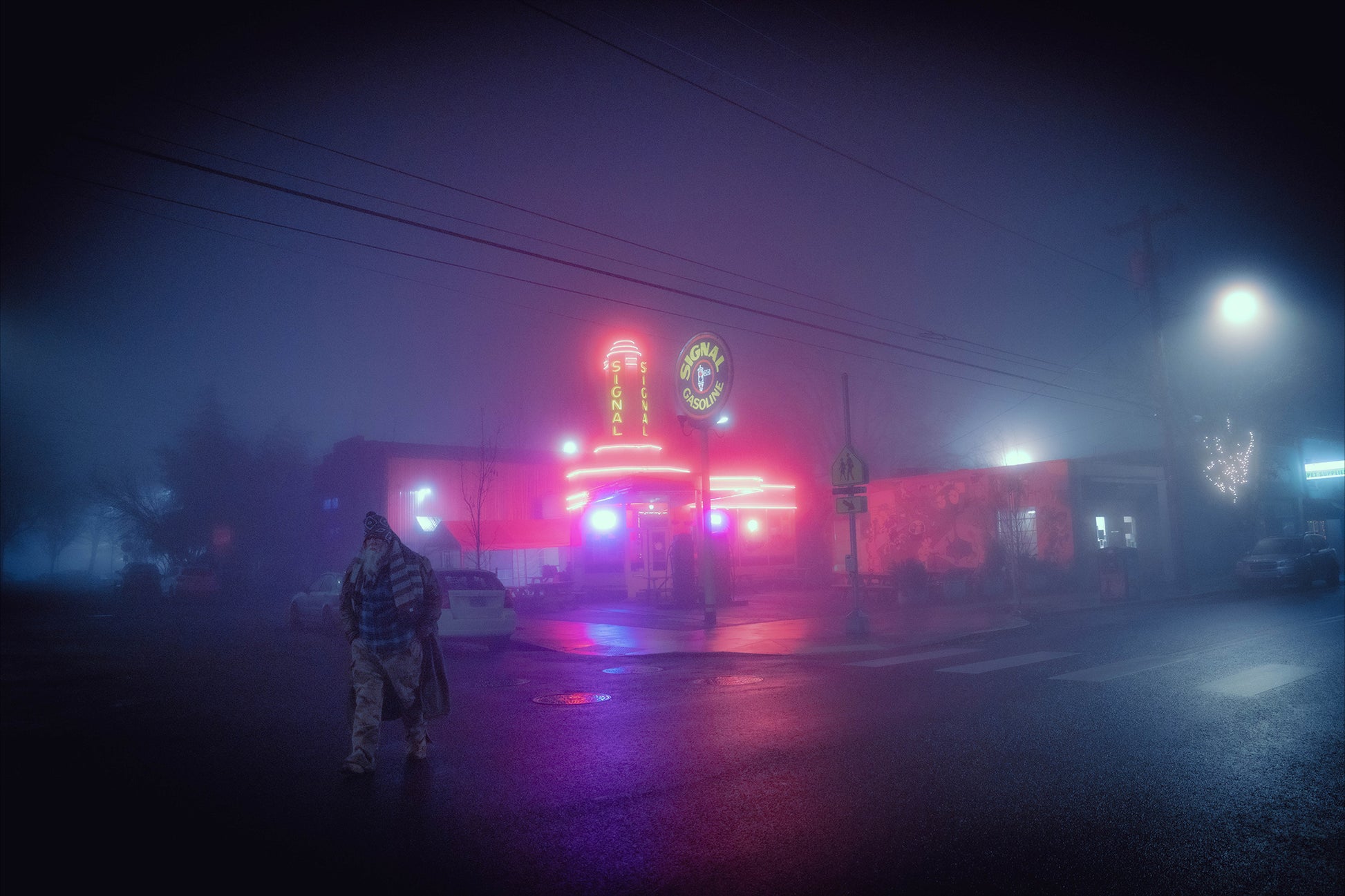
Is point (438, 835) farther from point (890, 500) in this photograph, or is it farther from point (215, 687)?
point (890, 500)

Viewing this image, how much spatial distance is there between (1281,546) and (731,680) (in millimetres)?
21976

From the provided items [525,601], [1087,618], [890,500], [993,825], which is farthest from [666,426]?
[993,825]

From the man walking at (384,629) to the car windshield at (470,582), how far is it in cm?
902

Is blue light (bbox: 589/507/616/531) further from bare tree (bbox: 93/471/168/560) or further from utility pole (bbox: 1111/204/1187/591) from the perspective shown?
bare tree (bbox: 93/471/168/560)

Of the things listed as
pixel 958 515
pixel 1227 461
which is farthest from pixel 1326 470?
pixel 958 515

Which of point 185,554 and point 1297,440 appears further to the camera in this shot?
point 185,554

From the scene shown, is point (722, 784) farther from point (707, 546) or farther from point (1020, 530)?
point (1020, 530)

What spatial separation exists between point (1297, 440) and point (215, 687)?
50702mm

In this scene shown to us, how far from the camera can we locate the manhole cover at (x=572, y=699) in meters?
9.09

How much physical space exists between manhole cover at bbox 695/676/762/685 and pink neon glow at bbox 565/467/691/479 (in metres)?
20.2

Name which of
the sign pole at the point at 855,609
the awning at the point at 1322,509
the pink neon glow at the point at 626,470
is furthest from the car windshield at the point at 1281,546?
the awning at the point at 1322,509

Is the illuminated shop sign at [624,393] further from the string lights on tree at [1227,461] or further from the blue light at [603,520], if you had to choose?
the string lights on tree at [1227,461]

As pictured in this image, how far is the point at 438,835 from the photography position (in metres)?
4.62

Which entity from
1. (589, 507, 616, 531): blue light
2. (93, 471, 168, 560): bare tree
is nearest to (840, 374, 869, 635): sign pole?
(589, 507, 616, 531): blue light
